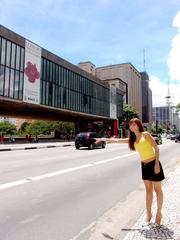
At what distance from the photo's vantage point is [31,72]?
149ft

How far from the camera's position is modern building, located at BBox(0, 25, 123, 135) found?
133ft

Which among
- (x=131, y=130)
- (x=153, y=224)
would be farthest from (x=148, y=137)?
(x=153, y=224)

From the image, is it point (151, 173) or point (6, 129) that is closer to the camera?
point (151, 173)

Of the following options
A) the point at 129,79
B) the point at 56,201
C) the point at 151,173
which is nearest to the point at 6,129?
the point at 129,79

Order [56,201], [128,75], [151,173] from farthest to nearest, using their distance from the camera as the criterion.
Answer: [128,75] < [56,201] < [151,173]

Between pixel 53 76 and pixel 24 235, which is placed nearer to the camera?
pixel 24 235

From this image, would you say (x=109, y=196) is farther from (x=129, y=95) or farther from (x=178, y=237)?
→ (x=129, y=95)

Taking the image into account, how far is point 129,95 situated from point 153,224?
147m

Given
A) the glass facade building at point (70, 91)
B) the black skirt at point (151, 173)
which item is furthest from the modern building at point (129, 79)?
the black skirt at point (151, 173)

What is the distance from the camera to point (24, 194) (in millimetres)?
7383

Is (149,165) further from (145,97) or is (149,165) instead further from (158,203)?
(145,97)

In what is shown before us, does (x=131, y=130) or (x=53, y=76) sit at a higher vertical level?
(x=53, y=76)

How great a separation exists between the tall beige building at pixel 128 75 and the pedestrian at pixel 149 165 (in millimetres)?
146407

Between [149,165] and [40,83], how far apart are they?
1736 inches
